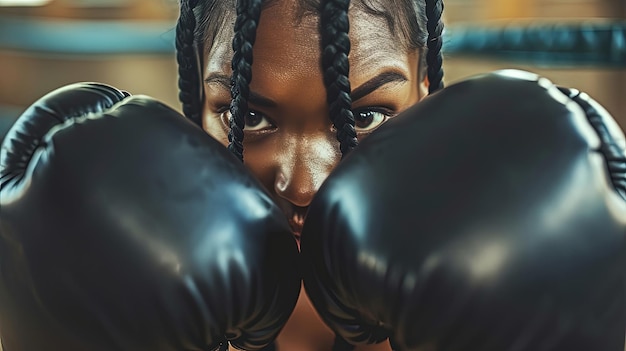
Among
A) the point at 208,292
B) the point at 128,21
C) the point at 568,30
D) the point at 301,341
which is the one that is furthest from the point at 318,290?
the point at 128,21

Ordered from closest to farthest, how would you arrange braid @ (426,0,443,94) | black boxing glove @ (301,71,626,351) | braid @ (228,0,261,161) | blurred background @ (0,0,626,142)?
black boxing glove @ (301,71,626,351)
braid @ (228,0,261,161)
braid @ (426,0,443,94)
blurred background @ (0,0,626,142)

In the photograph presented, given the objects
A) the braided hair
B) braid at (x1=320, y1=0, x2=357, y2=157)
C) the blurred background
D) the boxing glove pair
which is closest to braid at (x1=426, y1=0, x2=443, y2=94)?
the braided hair

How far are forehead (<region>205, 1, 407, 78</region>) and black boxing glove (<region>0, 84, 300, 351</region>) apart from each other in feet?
0.82

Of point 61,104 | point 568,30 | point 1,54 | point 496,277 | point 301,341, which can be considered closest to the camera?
point 496,277

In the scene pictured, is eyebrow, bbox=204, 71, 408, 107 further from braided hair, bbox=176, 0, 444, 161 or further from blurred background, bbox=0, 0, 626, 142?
blurred background, bbox=0, 0, 626, 142

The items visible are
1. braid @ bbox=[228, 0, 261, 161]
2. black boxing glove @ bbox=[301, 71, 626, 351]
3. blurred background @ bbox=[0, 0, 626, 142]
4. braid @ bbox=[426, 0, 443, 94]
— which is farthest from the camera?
blurred background @ bbox=[0, 0, 626, 142]

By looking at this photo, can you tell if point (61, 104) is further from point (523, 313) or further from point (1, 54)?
point (1, 54)

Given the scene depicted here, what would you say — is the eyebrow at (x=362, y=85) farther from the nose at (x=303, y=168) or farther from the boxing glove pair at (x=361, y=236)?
the boxing glove pair at (x=361, y=236)

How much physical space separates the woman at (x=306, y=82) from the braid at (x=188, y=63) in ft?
0.19

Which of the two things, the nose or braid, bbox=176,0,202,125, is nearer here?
the nose

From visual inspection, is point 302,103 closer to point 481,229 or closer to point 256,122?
point 256,122

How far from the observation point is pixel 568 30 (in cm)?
240

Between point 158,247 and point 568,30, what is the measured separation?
2.15 metres

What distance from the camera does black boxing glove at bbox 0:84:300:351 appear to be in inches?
22.7
